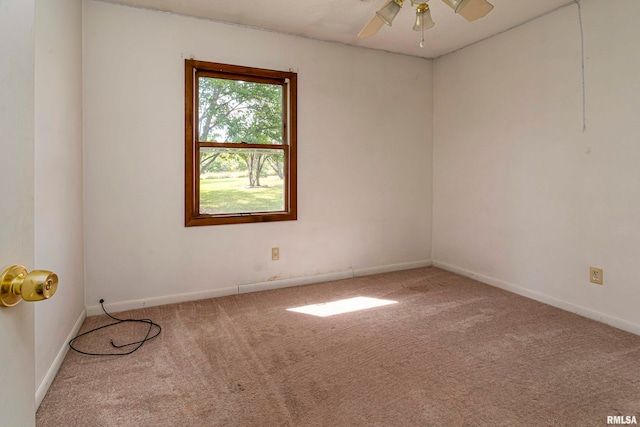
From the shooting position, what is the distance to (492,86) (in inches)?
142

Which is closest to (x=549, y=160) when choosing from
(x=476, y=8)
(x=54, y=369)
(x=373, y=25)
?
(x=476, y=8)

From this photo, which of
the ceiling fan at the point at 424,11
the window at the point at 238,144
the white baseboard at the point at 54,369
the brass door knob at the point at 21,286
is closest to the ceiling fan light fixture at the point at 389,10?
the ceiling fan at the point at 424,11

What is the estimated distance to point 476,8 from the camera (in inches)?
88.0

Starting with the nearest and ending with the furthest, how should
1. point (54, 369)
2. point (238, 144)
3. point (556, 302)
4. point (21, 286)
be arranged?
point (21, 286) < point (54, 369) < point (556, 302) < point (238, 144)

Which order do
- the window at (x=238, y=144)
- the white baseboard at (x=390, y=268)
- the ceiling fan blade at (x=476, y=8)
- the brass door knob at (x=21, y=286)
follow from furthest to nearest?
the white baseboard at (x=390, y=268), the window at (x=238, y=144), the ceiling fan blade at (x=476, y=8), the brass door knob at (x=21, y=286)

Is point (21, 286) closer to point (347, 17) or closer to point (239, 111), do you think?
point (239, 111)

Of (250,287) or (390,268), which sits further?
(390,268)

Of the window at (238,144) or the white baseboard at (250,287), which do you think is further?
the window at (238,144)

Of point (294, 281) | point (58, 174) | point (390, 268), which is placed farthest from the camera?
point (390, 268)

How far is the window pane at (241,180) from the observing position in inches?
130

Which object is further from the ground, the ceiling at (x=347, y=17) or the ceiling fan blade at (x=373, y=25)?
the ceiling at (x=347, y=17)

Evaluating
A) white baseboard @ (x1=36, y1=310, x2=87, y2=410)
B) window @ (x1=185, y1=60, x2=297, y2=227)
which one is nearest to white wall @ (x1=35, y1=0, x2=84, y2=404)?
white baseboard @ (x1=36, y1=310, x2=87, y2=410)

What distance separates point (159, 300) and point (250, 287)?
0.81 m

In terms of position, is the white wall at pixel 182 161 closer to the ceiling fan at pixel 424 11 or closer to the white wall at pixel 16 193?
the ceiling fan at pixel 424 11
